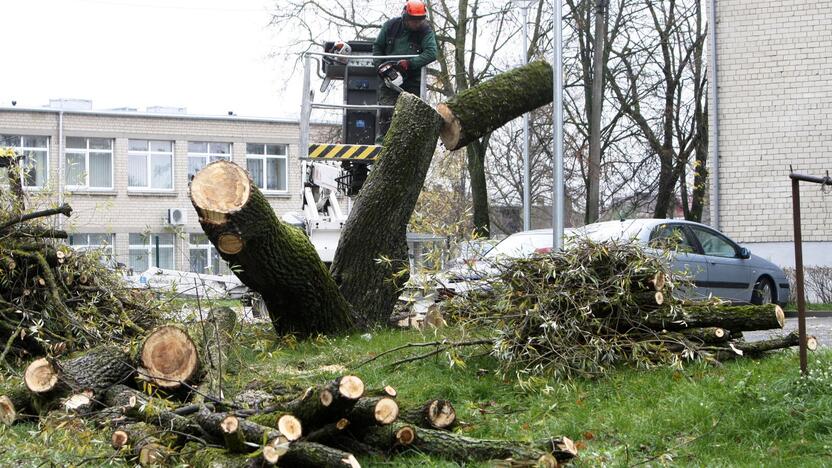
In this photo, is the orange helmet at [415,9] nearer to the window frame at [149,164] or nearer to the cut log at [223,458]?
the cut log at [223,458]

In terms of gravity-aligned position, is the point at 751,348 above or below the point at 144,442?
above

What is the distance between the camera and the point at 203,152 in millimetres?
44594

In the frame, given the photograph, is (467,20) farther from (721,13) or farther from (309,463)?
(309,463)

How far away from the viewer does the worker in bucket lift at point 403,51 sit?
13156 millimetres

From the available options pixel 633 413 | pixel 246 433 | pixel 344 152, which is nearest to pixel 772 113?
pixel 344 152

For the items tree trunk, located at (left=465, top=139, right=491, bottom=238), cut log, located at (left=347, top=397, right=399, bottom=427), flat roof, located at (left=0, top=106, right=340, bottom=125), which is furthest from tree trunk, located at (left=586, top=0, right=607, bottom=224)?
flat roof, located at (left=0, top=106, right=340, bottom=125)

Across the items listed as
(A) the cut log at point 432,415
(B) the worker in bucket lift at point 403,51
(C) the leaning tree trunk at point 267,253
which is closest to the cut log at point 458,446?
(A) the cut log at point 432,415

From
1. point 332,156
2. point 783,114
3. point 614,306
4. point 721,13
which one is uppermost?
point 721,13

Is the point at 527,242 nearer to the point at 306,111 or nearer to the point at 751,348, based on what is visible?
the point at 306,111

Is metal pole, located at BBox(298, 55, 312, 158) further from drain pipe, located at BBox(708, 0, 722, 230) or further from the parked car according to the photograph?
drain pipe, located at BBox(708, 0, 722, 230)

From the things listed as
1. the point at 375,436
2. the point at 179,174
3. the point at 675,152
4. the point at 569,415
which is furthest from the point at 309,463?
the point at 179,174

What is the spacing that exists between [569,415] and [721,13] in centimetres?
1517

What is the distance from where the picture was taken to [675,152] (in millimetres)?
28359

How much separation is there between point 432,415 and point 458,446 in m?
0.39
